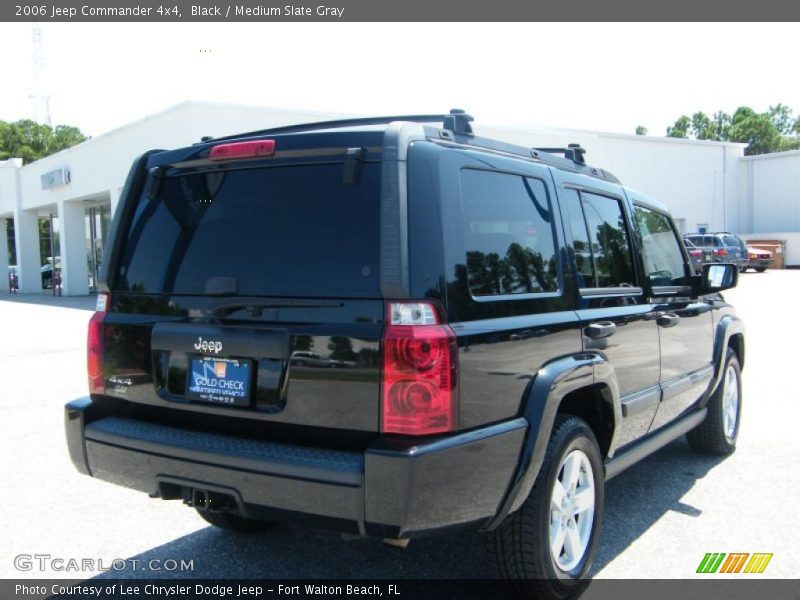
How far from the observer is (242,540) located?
4.00 meters

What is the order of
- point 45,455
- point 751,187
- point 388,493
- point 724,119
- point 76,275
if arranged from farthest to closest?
point 724,119, point 751,187, point 76,275, point 45,455, point 388,493

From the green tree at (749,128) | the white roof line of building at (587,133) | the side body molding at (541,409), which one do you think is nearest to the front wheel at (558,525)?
the side body molding at (541,409)

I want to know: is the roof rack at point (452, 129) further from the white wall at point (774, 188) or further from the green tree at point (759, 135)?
the green tree at point (759, 135)

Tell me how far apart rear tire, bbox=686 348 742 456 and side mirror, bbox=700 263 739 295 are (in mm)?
759

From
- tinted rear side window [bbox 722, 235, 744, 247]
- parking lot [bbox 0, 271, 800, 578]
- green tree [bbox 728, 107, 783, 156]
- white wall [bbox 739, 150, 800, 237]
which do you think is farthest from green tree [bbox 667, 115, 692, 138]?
parking lot [bbox 0, 271, 800, 578]

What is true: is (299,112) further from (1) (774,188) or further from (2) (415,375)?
(1) (774,188)

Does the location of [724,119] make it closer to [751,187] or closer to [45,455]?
[751,187]

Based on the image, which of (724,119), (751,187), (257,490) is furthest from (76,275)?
(724,119)

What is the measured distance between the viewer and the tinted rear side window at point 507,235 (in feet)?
9.66

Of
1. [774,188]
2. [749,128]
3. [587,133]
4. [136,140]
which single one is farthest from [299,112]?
[749,128]

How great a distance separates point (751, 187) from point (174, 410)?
4417 cm
